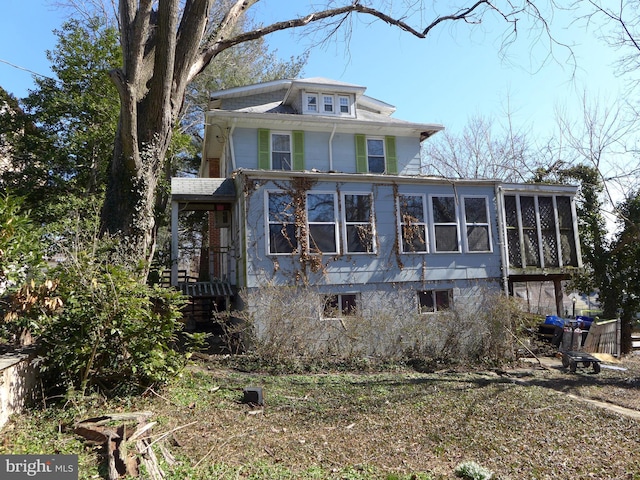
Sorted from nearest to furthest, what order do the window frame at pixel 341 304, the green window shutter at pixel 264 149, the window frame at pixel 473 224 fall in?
the window frame at pixel 341 304 < the window frame at pixel 473 224 < the green window shutter at pixel 264 149

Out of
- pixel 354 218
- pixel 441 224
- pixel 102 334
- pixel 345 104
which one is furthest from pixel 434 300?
pixel 102 334

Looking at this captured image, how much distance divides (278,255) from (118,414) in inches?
239

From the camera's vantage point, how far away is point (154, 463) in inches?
164

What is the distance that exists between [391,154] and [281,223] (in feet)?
20.8

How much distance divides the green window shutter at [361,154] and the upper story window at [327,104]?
3.19 feet

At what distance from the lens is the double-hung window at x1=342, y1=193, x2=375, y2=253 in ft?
38.0

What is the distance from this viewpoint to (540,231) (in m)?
13.5

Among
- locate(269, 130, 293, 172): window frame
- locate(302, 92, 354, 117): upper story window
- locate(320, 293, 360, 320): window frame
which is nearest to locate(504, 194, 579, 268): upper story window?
locate(320, 293, 360, 320): window frame

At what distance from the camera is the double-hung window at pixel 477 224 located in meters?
12.5

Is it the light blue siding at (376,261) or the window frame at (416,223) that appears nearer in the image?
the light blue siding at (376,261)

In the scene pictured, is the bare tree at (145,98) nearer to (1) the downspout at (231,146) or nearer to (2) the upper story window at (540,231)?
(1) the downspout at (231,146)

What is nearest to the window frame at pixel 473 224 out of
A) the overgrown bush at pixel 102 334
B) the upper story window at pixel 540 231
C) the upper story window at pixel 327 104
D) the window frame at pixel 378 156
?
the upper story window at pixel 540 231

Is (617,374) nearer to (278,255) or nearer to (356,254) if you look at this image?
(356,254)

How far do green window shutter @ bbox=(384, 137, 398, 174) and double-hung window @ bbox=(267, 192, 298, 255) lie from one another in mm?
5543
